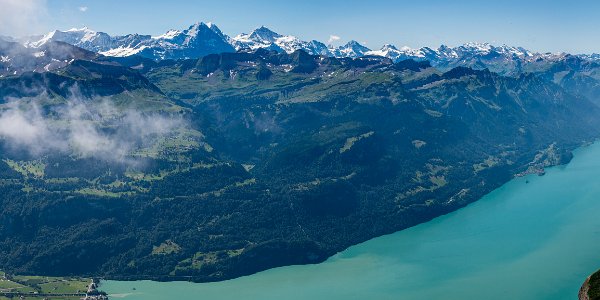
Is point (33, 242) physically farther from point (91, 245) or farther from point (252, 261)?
point (252, 261)

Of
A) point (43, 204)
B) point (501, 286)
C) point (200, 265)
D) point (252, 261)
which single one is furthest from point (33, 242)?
point (501, 286)

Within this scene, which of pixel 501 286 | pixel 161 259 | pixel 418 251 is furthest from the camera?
pixel 418 251

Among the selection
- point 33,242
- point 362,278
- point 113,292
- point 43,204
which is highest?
point 43,204

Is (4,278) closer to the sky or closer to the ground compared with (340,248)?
closer to the sky

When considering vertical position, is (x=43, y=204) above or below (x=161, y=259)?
above

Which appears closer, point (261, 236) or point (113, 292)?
point (113, 292)

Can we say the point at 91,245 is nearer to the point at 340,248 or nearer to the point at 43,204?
the point at 43,204

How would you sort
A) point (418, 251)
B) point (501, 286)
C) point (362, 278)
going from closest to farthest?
point (501, 286) < point (362, 278) < point (418, 251)

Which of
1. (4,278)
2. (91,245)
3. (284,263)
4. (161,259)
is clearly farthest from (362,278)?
(4,278)

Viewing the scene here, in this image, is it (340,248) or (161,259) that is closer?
(161,259)
